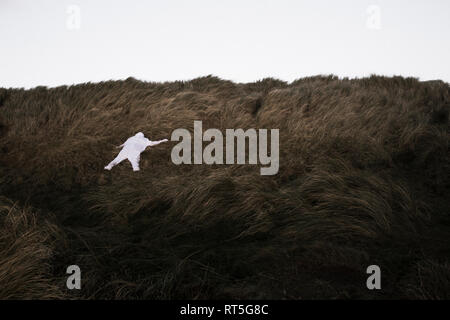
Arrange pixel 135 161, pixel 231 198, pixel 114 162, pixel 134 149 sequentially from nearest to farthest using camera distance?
pixel 231 198
pixel 135 161
pixel 114 162
pixel 134 149

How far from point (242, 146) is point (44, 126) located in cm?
497

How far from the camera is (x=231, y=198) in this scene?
181 inches

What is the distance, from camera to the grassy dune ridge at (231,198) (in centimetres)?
292

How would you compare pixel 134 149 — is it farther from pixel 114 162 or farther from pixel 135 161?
pixel 114 162

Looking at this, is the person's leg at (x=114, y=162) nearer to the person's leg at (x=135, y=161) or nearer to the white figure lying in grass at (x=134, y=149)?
the white figure lying in grass at (x=134, y=149)

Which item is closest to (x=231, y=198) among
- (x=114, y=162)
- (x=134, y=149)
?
(x=134, y=149)

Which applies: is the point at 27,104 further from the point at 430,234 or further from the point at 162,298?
the point at 430,234

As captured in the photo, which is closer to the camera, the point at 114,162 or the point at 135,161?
the point at 135,161

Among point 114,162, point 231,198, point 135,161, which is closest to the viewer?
point 231,198

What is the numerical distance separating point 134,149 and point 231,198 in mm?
2774

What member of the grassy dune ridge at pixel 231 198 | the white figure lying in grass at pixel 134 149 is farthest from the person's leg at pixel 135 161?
the grassy dune ridge at pixel 231 198

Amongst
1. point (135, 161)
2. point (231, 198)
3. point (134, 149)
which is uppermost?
point (134, 149)

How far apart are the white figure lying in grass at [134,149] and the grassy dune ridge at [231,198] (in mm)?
170

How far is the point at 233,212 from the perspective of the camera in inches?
169
